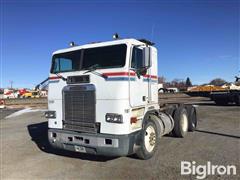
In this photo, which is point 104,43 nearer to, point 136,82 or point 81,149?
point 136,82

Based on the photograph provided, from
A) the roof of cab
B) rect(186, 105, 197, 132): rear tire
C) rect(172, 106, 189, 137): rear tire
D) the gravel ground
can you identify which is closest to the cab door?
the roof of cab

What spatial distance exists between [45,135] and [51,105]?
4.11 meters

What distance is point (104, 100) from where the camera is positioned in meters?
6.47

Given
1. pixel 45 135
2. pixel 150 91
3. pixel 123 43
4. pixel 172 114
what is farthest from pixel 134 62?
pixel 45 135

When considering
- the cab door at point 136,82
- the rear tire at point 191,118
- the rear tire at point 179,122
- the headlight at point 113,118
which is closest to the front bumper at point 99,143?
the headlight at point 113,118

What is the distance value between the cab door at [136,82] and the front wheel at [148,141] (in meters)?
0.62

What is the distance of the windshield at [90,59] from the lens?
6592mm

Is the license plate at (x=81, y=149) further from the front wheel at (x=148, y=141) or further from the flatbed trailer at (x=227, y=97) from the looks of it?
the flatbed trailer at (x=227, y=97)

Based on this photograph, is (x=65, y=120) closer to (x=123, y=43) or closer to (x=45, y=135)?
(x=123, y=43)

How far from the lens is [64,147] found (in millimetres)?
7059

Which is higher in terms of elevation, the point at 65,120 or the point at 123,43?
the point at 123,43

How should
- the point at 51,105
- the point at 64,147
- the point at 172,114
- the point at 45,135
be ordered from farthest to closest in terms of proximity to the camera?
the point at 45,135, the point at 172,114, the point at 51,105, the point at 64,147

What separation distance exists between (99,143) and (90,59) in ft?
6.87

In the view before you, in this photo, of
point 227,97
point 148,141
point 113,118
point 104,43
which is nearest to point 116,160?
point 148,141
